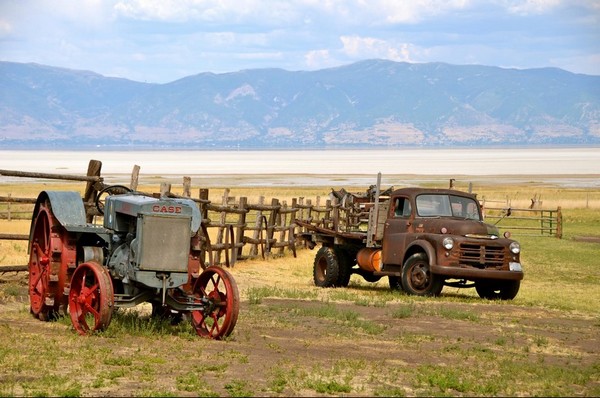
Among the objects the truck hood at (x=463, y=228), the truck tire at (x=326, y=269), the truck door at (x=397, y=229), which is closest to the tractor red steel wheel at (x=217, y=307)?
the truck hood at (x=463, y=228)

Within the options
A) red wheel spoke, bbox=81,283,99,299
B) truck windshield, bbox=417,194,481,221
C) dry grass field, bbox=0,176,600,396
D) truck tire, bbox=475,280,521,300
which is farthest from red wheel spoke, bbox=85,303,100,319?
truck tire, bbox=475,280,521,300

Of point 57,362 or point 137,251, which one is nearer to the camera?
point 57,362

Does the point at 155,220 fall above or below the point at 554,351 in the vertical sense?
above

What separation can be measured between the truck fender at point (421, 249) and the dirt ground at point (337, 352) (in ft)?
5.98

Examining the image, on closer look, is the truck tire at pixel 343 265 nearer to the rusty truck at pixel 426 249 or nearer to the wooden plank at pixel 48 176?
the rusty truck at pixel 426 249

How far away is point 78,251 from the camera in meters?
14.4

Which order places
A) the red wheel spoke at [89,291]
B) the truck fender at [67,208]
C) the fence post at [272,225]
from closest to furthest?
the red wheel spoke at [89,291] → the truck fender at [67,208] → the fence post at [272,225]

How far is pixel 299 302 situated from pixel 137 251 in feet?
18.3

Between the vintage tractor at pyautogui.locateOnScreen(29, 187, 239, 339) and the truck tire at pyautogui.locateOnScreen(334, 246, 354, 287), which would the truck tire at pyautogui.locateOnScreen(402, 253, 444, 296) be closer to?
the truck tire at pyautogui.locateOnScreen(334, 246, 354, 287)

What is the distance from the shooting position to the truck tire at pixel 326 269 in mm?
22391

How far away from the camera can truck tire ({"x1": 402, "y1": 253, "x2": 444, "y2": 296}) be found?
65.2ft

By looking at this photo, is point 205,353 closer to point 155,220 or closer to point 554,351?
point 155,220

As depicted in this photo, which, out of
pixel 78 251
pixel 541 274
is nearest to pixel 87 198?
pixel 78 251

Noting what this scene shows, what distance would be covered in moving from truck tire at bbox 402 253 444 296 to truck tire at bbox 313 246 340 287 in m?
2.31
